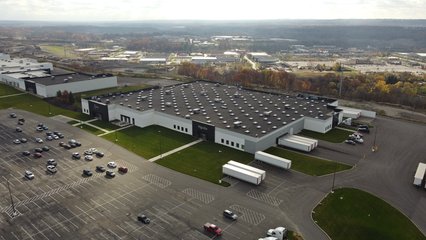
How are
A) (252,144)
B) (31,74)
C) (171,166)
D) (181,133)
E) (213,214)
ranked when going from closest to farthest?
(213,214), (171,166), (252,144), (181,133), (31,74)

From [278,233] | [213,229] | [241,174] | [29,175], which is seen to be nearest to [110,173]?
[29,175]

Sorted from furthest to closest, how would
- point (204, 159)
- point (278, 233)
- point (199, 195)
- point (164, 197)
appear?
point (204, 159)
point (199, 195)
point (164, 197)
point (278, 233)

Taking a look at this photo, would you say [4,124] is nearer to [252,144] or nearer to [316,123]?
[252,144]

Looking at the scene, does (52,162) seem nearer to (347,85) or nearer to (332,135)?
(332,135)

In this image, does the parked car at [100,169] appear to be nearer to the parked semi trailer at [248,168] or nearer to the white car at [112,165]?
the white car at [112,165]

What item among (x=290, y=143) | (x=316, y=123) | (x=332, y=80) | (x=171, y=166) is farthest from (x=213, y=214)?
(x=332, y=80)

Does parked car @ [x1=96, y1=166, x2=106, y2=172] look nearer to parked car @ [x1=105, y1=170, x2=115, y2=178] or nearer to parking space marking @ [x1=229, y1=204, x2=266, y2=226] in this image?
parked car @ [x1=105, y1=170, x2=115, y2=178]
